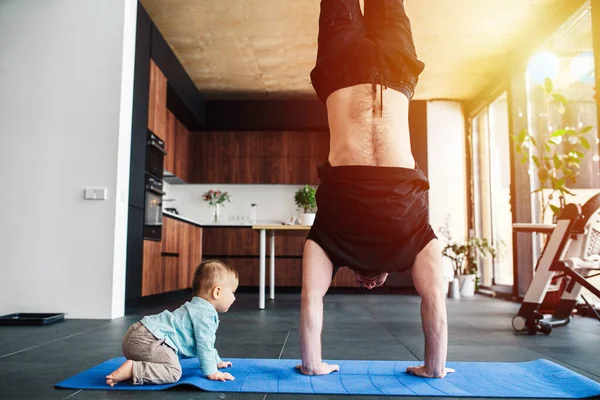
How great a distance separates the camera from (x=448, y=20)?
5.28 m

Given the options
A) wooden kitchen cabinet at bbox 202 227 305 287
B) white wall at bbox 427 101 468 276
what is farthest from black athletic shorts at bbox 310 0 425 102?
white wall at bbox 427 101 468 276

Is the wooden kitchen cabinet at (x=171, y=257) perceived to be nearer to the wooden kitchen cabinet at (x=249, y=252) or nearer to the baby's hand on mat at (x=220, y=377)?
the wooden kitchen cabinet at (x=249, y=252)

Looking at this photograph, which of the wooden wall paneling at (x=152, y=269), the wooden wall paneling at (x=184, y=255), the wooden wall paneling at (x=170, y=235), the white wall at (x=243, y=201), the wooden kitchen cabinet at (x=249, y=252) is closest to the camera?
the wooden wall paneling at (x=152, y=269)

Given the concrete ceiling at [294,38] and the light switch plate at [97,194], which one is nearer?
the light switch plate at [97,194]

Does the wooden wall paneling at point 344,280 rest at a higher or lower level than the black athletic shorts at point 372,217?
lower

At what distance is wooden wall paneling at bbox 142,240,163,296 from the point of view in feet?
15.8

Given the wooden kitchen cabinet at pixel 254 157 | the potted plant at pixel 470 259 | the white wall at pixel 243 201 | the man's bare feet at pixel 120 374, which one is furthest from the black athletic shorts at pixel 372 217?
the white wall at pixel 243 201

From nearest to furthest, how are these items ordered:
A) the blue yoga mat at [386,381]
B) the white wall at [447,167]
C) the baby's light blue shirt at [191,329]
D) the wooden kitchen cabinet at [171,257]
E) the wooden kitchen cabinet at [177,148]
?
the blue yoga mat at [386,381] < the baby's light blue shirt at [191,329] < the wooden kitchen cabinet at [171,257] < the wooden kitchen cabinet at [177,148] < the white wall at [447,167]

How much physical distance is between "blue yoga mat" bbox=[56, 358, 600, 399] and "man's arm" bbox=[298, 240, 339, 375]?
0.07 metres

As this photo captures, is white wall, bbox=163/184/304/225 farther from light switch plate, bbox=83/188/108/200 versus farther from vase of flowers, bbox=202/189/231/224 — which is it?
light switch plate, bbox=83/188/108/200

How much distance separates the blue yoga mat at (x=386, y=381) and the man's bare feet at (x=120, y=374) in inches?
1.0

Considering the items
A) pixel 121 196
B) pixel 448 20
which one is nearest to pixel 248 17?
pixel 448 20

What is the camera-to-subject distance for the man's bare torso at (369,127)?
1765mm

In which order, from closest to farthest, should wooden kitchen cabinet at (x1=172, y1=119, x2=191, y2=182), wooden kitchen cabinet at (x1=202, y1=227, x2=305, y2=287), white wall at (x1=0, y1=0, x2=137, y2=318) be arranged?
white wall at (x1=0, y1=0, x2=137, y2=318) < wooden kitchen cabinet at (x1=172, y1=119, x2=191, y2=182) < wooden kitchen cabinet at (x1=202, y1=227, x2=305, y2=287)
